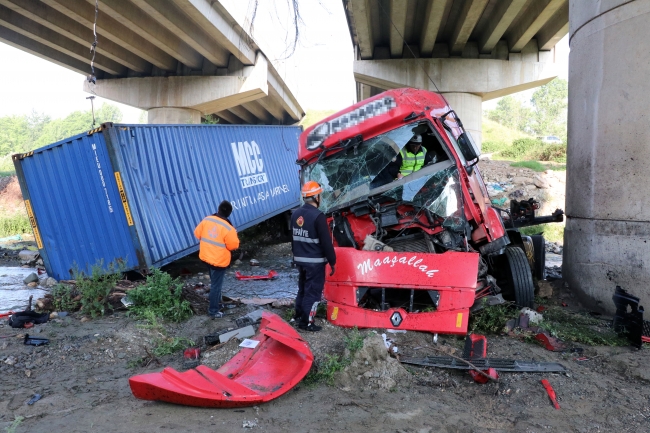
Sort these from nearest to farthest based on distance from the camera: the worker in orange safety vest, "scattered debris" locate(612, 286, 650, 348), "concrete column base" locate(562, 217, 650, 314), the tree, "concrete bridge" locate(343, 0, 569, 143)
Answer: "scattered debris" locate(612, 286, 650, 348) < "concrete column base" locate(562, 217, 650, 314) < the worker in orange safety vest < "concrete bridge" locate(343, 0, 569, 143) < the tree

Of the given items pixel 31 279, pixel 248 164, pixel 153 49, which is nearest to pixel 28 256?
pixel 31 279

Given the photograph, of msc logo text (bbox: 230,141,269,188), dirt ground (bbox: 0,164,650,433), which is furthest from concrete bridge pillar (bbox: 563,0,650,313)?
msc logo text (bbox: 230,141,269,188)

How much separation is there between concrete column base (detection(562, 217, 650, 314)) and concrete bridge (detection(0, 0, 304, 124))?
8.81 meters

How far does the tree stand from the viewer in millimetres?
61281

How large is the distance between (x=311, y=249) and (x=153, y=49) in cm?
1354

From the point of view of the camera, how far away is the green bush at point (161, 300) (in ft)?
19.8

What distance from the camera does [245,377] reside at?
12.9 ft

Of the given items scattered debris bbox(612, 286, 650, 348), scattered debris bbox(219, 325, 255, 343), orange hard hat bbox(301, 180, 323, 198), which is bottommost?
scattered debris bbox(612, 286, 650, 348)

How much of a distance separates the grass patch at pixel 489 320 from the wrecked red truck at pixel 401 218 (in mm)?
135

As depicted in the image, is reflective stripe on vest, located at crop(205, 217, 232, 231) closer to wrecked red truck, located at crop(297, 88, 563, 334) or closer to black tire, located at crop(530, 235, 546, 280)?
wrecked red truck, located at crop(297, 88, 563, 334)

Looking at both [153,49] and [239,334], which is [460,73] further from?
[239,334]

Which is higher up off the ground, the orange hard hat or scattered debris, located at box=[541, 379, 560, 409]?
the orange hard hat

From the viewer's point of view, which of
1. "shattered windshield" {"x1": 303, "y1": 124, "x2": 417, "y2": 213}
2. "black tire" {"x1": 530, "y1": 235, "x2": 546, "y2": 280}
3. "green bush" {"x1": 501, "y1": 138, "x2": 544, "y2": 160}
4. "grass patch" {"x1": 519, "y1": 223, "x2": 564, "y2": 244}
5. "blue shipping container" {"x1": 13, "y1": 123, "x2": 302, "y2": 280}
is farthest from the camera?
"green bush" {"x1": 501, "y1": 138, "x2": 544, "y2": 160}

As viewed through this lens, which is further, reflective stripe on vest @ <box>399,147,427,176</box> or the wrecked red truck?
reflective stripe on vest @ <box>399,147,427,176</box>
